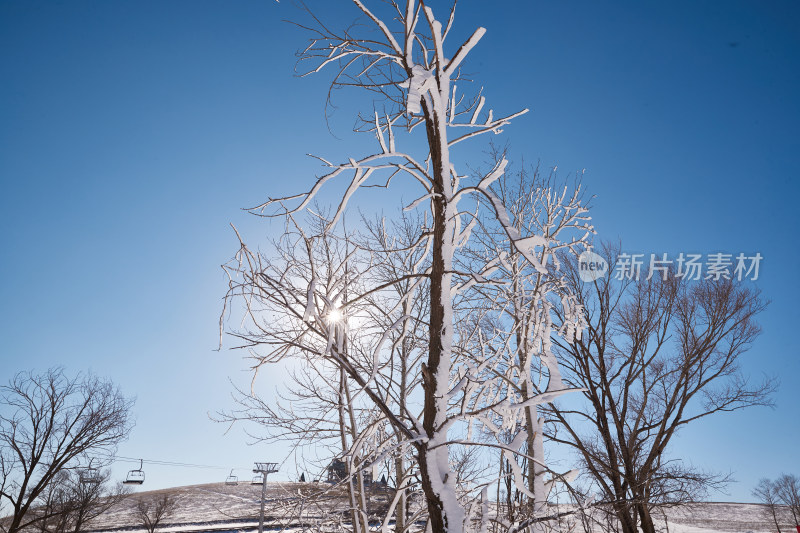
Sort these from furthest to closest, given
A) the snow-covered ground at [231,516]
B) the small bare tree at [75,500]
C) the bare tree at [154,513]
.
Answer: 1. the snow-covered ground at [231,516]
2. the bare tree at [154,513]
3. the small bare tree at [75,500]

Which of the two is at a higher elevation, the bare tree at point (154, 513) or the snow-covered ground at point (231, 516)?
the bare tree at point (154, 513)

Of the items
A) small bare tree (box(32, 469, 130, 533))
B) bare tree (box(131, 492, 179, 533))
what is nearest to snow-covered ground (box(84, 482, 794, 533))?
bare tree (box(131, 492, 179, 533))

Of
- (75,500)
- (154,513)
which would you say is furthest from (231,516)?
(75,500)

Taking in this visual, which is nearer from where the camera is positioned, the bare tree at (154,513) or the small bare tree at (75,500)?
the small bare tree at (75,500)

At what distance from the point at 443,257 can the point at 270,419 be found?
20.1 ft

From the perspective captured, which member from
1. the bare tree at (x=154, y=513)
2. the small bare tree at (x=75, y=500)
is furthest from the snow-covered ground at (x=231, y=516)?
the small bare tree at (x=75, y=500)

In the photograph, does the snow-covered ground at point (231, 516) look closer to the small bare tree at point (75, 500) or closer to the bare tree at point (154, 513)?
the bare tree at point (154, 513)

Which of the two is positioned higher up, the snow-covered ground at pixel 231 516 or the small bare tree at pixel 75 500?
the small bare tree at pixel 75 500

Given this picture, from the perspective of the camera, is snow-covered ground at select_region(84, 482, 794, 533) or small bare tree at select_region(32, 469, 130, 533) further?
snow-covered ground at select_region(84, 482, 794, 533)

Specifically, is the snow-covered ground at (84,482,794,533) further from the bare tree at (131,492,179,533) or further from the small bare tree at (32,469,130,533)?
the small bare tree at (32,469,130,533)

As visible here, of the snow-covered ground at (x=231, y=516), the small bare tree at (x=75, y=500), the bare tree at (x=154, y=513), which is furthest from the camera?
the snow-covered ground at (x=231, y=516)

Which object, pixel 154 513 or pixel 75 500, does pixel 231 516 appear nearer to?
Answer: pixel 154 513

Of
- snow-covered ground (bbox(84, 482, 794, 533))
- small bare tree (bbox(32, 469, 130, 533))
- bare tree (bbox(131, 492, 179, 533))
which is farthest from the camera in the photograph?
snow-covered ground (bbox(84, 482, 794, 533))

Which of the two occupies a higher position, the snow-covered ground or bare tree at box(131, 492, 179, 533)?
bare tree at box(131, 492, 179, 533)
